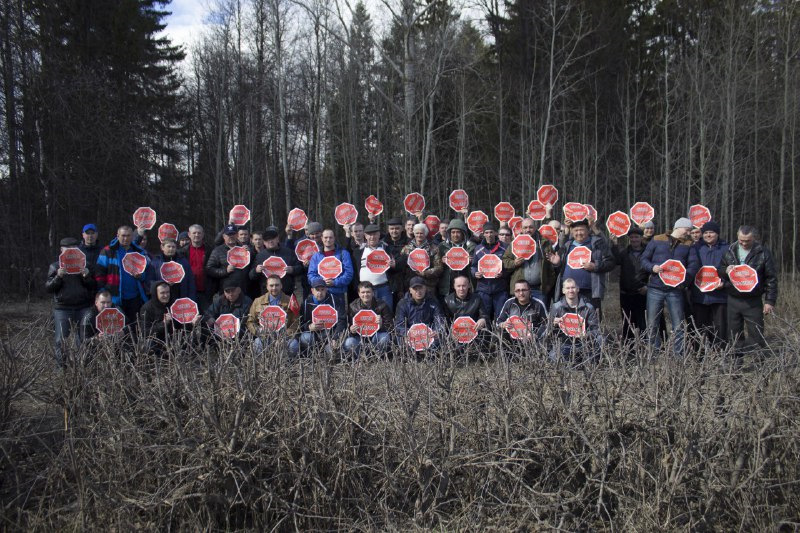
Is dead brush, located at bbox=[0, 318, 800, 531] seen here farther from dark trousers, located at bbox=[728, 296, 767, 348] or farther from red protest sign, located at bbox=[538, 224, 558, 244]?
red protest sign, located at bbox=[538, 224, 558, 244]

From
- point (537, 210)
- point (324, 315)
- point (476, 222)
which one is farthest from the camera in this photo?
point (537, 210)

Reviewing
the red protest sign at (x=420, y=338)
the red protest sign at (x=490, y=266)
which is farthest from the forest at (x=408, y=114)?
the red protest sign at (x=420, y=338)

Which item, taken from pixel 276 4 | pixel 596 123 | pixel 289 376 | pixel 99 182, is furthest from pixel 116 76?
pixel 289 376

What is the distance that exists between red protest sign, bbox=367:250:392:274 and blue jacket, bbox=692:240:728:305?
11.7 ft

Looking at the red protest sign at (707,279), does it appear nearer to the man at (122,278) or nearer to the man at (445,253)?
the man at (445,253)

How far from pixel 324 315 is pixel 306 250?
5.25ft

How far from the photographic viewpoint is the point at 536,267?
7.30 meters

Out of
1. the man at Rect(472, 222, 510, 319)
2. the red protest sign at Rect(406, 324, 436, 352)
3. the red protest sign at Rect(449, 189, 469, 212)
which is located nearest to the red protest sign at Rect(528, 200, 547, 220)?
the red protest sign at Rect(449, 189, 469, 212)

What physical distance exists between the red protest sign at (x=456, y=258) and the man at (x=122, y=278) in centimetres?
348

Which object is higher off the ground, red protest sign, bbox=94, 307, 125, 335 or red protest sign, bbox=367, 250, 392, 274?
red protest sign, bbox=367, 250, 392, 274

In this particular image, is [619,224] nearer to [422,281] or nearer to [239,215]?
[422,281]

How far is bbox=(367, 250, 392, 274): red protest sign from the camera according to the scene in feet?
23.9

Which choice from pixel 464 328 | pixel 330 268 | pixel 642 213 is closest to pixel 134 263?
pixel 330 268

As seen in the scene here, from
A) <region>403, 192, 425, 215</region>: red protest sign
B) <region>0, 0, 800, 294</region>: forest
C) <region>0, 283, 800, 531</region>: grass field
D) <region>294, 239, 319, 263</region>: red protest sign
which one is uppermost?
<region>0, 0, 800, 294</region>: forest
